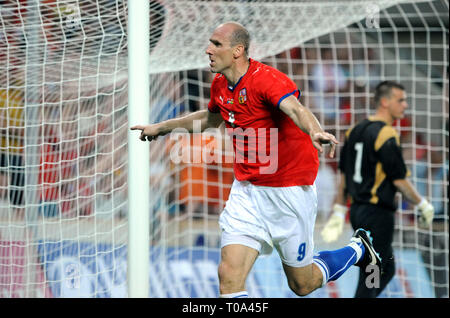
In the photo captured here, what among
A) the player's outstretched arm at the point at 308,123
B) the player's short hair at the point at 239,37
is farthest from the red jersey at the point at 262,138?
the player's outstretched arm at the point at 308,123

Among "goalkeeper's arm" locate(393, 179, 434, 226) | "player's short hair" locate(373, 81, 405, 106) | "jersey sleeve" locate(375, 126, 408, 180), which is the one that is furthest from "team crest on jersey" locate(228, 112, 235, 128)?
"player's short hair" locate(373, 81, 405, 106)

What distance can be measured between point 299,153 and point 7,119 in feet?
8.62

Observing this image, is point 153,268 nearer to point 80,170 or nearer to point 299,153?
point 80,170

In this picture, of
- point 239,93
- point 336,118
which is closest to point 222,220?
point 239,93

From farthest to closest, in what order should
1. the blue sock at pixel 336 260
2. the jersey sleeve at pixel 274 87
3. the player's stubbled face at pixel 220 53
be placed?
the blue sock at pixel 336 260 < the player's stubbled face at pixel 220 53 < the jersey sleeve at pixel 274 87

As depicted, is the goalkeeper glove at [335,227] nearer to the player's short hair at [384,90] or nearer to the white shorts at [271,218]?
the player's short hair at [384,90]

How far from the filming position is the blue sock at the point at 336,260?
150 inches

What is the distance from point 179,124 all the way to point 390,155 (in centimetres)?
206

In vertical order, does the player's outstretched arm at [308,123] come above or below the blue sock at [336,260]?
above

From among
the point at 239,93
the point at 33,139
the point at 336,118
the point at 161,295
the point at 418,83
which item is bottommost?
the point at 161,295

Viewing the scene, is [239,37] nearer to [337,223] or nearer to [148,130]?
[148,130]

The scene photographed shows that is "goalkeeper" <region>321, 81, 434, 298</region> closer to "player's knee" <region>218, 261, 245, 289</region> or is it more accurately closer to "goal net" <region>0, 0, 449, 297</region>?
"goal net" <region>0, 0, 449, 297</region>

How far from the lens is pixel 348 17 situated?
18.0ft

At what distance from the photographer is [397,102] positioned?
17.6 feet
